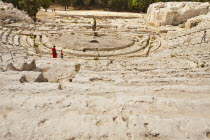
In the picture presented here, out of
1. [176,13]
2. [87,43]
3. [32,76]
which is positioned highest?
[176,13]

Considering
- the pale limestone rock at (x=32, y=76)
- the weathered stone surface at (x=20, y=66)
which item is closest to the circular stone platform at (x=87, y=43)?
the weathered stone surface at (x=20, y=66)

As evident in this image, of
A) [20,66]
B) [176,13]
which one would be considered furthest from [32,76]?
[176,13]

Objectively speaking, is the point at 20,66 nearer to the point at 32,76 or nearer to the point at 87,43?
the point at 32,76

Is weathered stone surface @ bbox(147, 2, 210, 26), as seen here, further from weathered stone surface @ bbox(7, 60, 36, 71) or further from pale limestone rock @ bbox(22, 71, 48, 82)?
pale limestone rock @ bbox(22, 71, 48, 82)

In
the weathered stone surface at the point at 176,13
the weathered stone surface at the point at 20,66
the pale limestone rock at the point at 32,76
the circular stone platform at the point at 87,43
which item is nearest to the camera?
the pale limestone rock at the point at 32,76

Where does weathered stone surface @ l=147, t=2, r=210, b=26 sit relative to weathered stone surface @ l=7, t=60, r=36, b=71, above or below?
above

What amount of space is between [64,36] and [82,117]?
17.0m

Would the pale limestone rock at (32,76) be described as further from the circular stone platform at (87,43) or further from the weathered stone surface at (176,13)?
the weathered stone surface at (176,13)

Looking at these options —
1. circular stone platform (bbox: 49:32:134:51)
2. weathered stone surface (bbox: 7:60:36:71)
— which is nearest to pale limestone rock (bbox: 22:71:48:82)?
weathered stone surface (bbox: 7:60:36:71)

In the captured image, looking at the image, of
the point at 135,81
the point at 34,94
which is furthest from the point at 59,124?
the point at 135,81

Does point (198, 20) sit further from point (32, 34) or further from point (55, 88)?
point (55, 88)

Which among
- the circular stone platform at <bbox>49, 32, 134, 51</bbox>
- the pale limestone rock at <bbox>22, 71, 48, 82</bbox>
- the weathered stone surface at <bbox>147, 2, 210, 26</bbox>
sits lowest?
the pale limestone rock at <bbox>22, 71, 48, 82</bbox>

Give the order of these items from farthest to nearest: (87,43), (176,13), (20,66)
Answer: (176,13), (87,43), (20,66)

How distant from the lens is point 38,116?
2.95 m
